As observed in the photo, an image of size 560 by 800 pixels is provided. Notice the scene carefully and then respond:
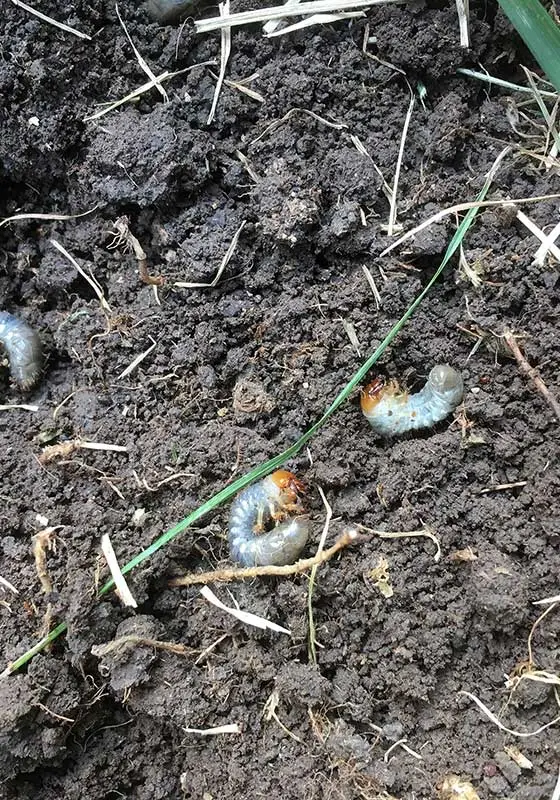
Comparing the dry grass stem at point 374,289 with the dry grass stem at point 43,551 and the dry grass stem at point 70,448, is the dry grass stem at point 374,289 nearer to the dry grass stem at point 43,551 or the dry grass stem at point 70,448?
the dry grass stem at point 70,448

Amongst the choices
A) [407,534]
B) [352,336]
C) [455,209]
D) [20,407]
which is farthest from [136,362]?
[455,209]

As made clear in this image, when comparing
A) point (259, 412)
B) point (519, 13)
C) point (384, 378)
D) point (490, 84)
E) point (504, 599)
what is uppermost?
point (519, 13)

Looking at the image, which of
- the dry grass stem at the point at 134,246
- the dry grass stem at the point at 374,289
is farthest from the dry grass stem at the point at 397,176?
the dry grass stem at the point at 134,246

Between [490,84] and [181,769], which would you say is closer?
[181,769]

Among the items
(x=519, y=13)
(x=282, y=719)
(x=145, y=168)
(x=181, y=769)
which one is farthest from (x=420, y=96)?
(x=181, y=769)

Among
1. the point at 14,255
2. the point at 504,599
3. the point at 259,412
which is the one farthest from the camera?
the point at 14,255

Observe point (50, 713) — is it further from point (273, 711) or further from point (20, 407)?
point (20, 407)

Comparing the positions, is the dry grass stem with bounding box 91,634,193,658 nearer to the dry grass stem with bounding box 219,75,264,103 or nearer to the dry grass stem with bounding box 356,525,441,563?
the dry grass stem with bounding box 356,525,441,563

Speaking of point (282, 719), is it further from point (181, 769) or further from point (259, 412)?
point (259, 412)
